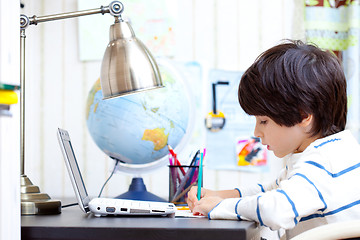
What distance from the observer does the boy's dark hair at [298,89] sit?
44.6 inches

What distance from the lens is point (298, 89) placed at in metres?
1.13

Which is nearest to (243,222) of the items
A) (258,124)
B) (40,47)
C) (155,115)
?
(258,124)

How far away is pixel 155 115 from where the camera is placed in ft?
5.09

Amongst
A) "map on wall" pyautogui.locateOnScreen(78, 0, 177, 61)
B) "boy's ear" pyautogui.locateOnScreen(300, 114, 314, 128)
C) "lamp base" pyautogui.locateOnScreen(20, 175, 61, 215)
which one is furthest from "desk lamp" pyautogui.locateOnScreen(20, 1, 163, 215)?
"map on wall" pyautogui.locateOnScreen(78, 0, 177, 61)

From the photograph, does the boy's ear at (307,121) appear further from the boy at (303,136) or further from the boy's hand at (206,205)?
the boy's hand at (206,205)

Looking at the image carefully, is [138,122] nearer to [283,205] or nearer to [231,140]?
[283,205]

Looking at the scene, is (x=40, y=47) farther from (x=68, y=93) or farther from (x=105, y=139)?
(x=105, y=139)

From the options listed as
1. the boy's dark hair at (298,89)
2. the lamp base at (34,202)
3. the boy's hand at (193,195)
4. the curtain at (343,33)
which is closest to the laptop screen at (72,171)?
the lamp base at (34,202)

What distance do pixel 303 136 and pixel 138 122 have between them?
54 centimetres

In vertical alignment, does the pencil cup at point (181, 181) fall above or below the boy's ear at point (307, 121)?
below

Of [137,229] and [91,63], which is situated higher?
[91,63]

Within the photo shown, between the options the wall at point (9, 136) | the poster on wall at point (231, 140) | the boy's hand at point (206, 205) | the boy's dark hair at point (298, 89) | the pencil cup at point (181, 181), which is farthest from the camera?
the poster on wall at point (231, 140)

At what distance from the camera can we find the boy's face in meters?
1.17

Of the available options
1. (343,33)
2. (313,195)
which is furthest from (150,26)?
(313,195)
